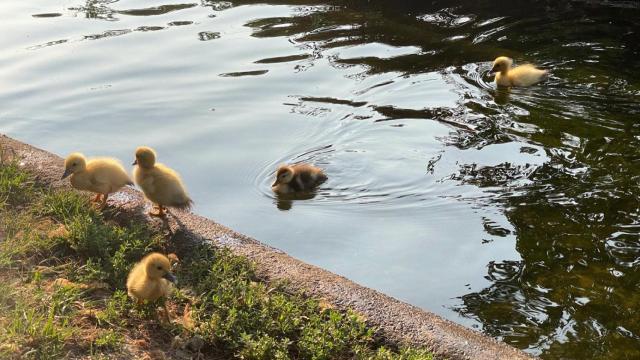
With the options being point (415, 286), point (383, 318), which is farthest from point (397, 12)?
point (383, 318)

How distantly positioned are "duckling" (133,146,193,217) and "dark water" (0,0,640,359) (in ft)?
2.77

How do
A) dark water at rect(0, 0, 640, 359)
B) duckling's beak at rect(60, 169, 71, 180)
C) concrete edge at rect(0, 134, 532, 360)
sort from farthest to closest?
duckling's beak at rect(60, 169, 71, 180)
dark water at rect(0, 0, 640, 359)
concrete edge at rect(0, 134, 532, 360)

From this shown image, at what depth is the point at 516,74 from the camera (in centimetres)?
878

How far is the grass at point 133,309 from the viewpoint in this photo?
423 centimetres

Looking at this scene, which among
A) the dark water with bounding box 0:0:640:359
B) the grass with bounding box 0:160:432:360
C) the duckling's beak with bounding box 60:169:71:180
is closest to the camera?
the grass with bounding box 0:160:432:360

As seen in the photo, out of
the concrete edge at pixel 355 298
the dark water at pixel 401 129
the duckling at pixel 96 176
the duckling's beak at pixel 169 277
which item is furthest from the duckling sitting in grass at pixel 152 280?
the dark water at pixel 401 129

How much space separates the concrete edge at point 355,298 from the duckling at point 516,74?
424 centimetres

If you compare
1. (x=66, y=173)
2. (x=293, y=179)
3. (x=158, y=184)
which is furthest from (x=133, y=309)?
(x=293, y=179)

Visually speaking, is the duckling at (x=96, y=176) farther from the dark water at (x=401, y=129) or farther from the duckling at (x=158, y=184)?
the dark water at (x=401, y=129)

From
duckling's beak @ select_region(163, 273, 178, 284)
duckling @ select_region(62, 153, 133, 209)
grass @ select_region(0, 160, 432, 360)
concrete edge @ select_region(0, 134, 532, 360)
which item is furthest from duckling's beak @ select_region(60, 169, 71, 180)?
duckling's beak @ select_region(163, 273, 178, 284)

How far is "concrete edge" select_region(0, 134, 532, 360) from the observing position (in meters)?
4.39

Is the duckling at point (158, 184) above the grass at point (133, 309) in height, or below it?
above

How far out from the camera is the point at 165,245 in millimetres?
5457

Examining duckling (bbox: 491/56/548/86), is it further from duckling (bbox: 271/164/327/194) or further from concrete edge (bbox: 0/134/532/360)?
concrete edge (bbox: 0/134/532/360)
